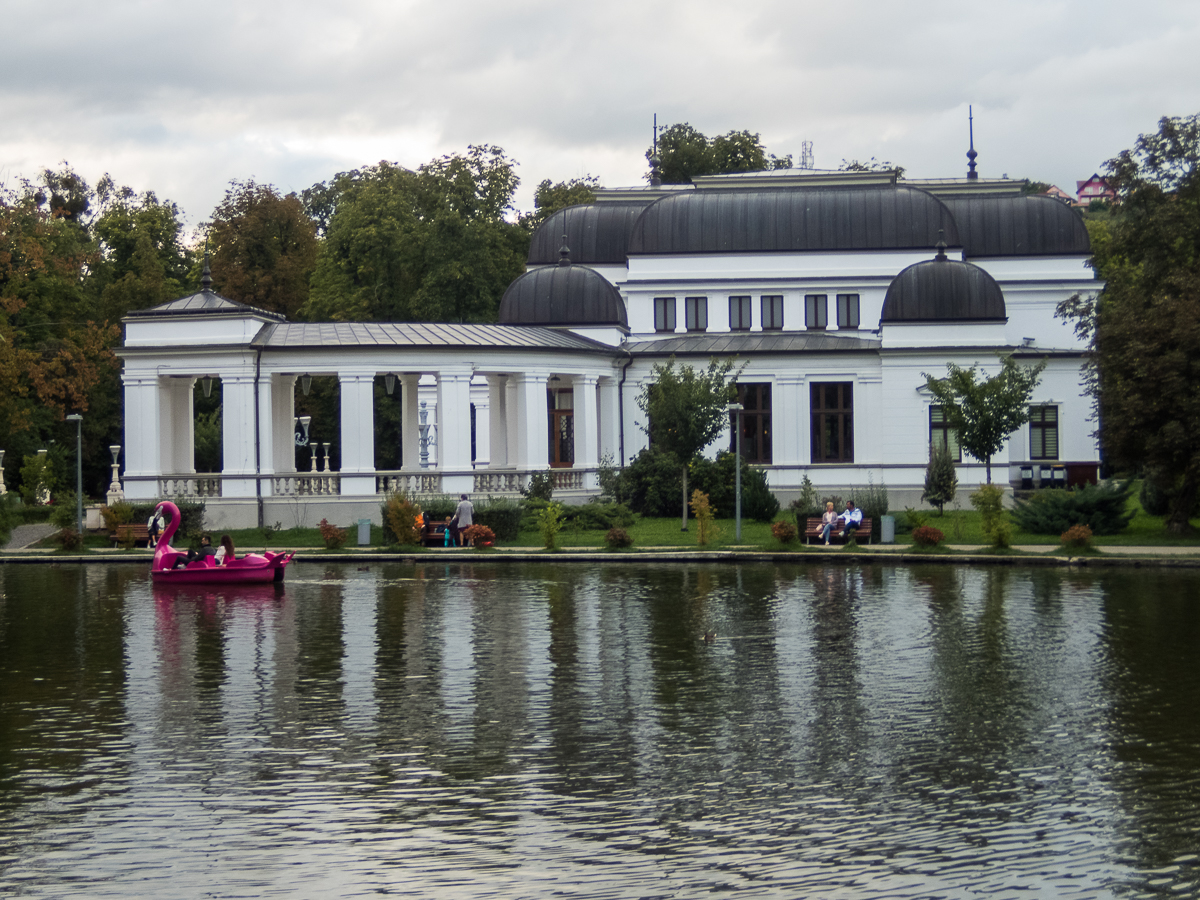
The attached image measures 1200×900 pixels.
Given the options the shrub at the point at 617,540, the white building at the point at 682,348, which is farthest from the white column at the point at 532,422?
the shrub at the point at 617,540

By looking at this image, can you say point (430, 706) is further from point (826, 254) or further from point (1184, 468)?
point (826, 254)

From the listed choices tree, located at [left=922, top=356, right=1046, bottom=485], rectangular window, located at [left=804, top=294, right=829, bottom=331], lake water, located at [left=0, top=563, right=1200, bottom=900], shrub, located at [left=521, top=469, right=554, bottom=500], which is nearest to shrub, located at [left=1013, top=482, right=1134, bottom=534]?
tree, located at [left=922, top=356, right=1046, bottom=485]

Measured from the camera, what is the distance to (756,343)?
182 ft

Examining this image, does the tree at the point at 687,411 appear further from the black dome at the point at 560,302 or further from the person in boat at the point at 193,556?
the person in boat at the point at 193,556

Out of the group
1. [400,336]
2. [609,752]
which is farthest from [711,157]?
[609,752]

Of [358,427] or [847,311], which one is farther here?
[847,311]

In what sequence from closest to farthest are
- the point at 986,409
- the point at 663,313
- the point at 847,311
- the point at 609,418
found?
1. the point at 986,409
2. the point at 609,418
3. the point at 847,311
4. the point at 663,313

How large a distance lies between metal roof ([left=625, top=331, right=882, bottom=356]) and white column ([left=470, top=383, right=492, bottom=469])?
23.6 feet

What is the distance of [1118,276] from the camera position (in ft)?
163

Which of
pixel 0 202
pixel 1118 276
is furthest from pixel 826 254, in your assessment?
pixel 0 202

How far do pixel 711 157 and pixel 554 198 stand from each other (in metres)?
9.22

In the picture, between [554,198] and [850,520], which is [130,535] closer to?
[850,520]

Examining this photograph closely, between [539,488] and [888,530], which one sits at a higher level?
[539,488]

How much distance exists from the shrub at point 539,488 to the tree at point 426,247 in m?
23.2
